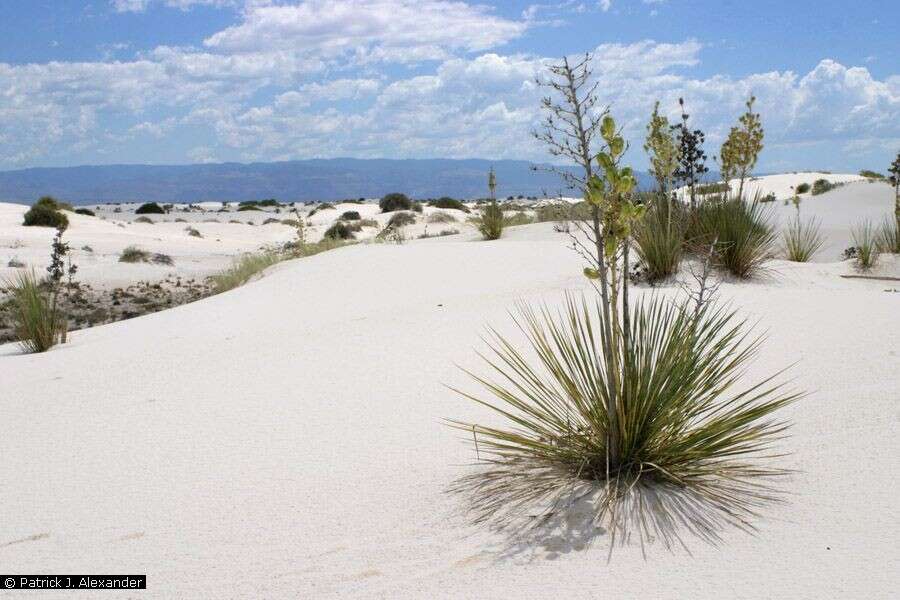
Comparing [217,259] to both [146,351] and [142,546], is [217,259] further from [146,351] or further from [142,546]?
[142,546]

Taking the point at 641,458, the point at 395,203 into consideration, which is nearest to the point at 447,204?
the point at 395,203

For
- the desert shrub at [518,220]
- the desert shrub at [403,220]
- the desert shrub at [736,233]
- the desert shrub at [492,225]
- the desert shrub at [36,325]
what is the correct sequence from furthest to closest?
1. the desert shrub at [403,220]
2. the desert shrub at [518,220]
3. the desert shrub at [492,225]
4. the desert shrub at [736,233]
5. the desert shrub at [36,325]

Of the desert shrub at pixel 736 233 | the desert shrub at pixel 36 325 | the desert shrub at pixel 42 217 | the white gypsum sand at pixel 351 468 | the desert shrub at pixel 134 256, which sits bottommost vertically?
the white gypsum sand at pixel 351 468

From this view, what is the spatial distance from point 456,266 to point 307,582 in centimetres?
691

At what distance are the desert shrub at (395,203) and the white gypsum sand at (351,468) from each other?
A: 2822 cm

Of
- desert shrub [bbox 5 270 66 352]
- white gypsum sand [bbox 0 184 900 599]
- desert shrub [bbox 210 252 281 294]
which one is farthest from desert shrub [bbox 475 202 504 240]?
desert shrub [bbox 5 270 66 352]

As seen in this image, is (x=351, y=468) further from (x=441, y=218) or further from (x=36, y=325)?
(x=441, y=218)

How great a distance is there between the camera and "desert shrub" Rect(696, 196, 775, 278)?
24.8 feet

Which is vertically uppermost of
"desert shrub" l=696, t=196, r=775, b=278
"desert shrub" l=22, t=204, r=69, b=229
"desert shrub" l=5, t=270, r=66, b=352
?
"desert shrub" l=22, t=204, r=69, b=229

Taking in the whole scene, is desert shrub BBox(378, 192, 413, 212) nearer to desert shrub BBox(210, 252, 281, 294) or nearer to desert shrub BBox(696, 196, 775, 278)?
desert shrub BBox(210, 252, 281, 294)

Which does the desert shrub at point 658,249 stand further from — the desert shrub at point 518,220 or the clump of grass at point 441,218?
the clump of grass at point 441,218


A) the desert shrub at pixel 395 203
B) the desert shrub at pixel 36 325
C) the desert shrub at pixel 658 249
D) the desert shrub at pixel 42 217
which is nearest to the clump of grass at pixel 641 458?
the desert shrub at pixel 658 249

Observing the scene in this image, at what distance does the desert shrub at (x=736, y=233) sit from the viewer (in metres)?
7.56

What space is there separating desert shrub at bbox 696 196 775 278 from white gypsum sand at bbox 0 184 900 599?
1043mm
